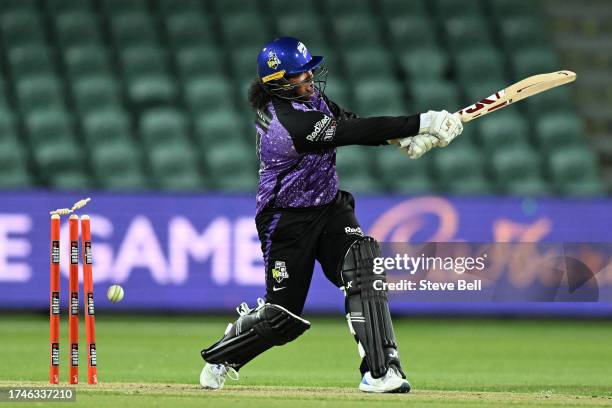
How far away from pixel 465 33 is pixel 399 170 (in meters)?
2.42

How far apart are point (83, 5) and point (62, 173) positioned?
2.57 m

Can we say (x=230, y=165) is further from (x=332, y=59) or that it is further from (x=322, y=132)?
(x=322, y=132)

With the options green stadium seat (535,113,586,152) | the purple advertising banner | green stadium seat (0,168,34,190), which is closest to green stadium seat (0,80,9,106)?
green stadium seat (0,168,34,190)

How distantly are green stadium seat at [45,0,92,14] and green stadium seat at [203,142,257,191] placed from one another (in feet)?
8.57

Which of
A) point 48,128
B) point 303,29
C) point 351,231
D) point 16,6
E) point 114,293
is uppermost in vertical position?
point 16,6

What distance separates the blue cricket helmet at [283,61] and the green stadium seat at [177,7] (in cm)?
881

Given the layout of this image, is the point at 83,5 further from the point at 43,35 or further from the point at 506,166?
the point at 506,166

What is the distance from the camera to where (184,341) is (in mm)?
11086

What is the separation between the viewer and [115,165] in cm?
1412

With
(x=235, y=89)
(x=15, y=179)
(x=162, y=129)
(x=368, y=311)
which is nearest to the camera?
(x=368, y=311)

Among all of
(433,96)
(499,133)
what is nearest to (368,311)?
(499,133)

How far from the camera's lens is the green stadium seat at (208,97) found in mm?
15016

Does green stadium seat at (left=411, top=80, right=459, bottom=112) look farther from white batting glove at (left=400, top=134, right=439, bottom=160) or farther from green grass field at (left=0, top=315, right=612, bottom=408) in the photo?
white batting glove at (left=400, top=134, right=439, bottom=160)

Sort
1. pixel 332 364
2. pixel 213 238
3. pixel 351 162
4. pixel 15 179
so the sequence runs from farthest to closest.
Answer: pixel 351 162 → pixel 15 179 → pixel 213 238 → pixel 332 364
